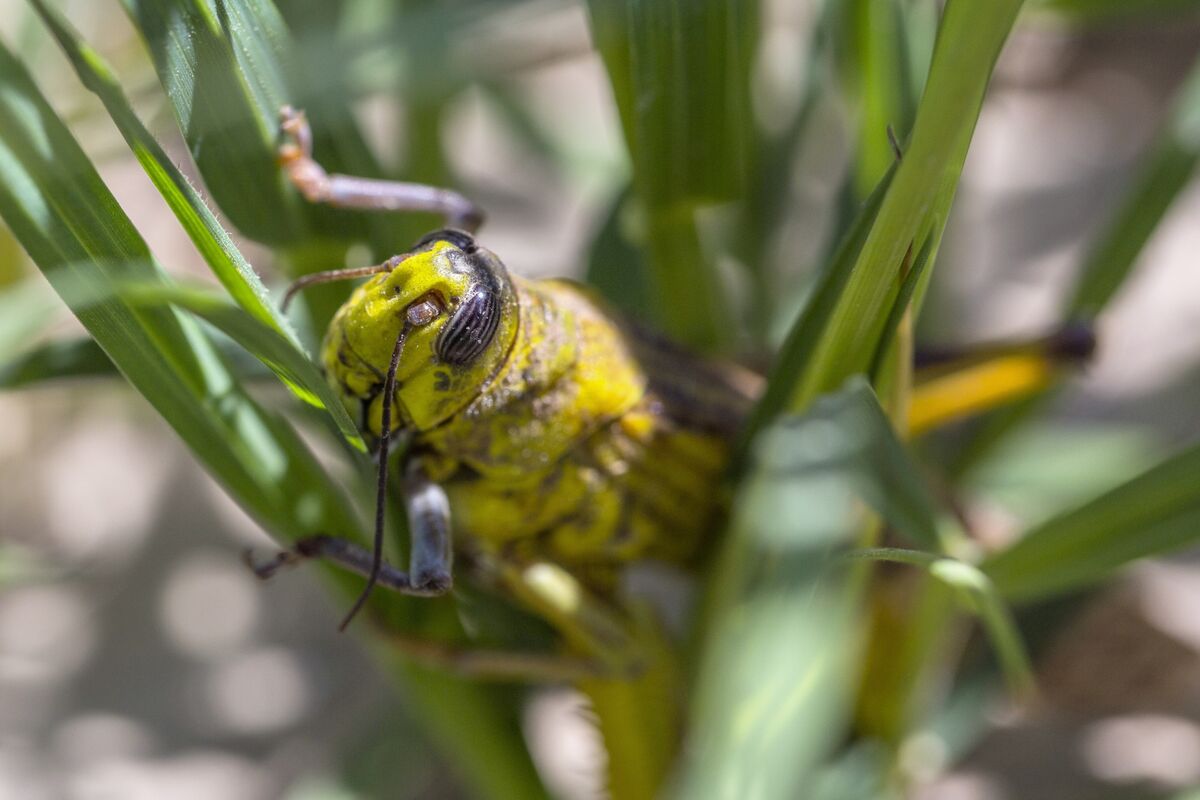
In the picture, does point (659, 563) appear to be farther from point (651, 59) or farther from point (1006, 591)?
point (651, 59)

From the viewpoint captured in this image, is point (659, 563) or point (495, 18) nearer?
point (495, 18)

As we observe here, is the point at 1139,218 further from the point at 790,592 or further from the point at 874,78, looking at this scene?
the point at 790,592

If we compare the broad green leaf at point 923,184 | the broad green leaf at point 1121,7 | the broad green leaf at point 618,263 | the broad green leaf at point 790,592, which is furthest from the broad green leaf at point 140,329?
the broad green leaf at point 1121,7

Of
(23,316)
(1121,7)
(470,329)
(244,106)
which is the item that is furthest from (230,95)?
(1121,7)

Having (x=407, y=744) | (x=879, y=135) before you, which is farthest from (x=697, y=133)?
(x=407, y=744)

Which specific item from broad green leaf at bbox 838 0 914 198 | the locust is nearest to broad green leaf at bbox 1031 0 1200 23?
broad green leaf at bbox 838 0 914 198

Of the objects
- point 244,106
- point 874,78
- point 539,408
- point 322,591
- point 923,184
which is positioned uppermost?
point 244,106

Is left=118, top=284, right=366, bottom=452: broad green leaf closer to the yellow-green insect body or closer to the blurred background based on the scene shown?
the yellow-green insect body
